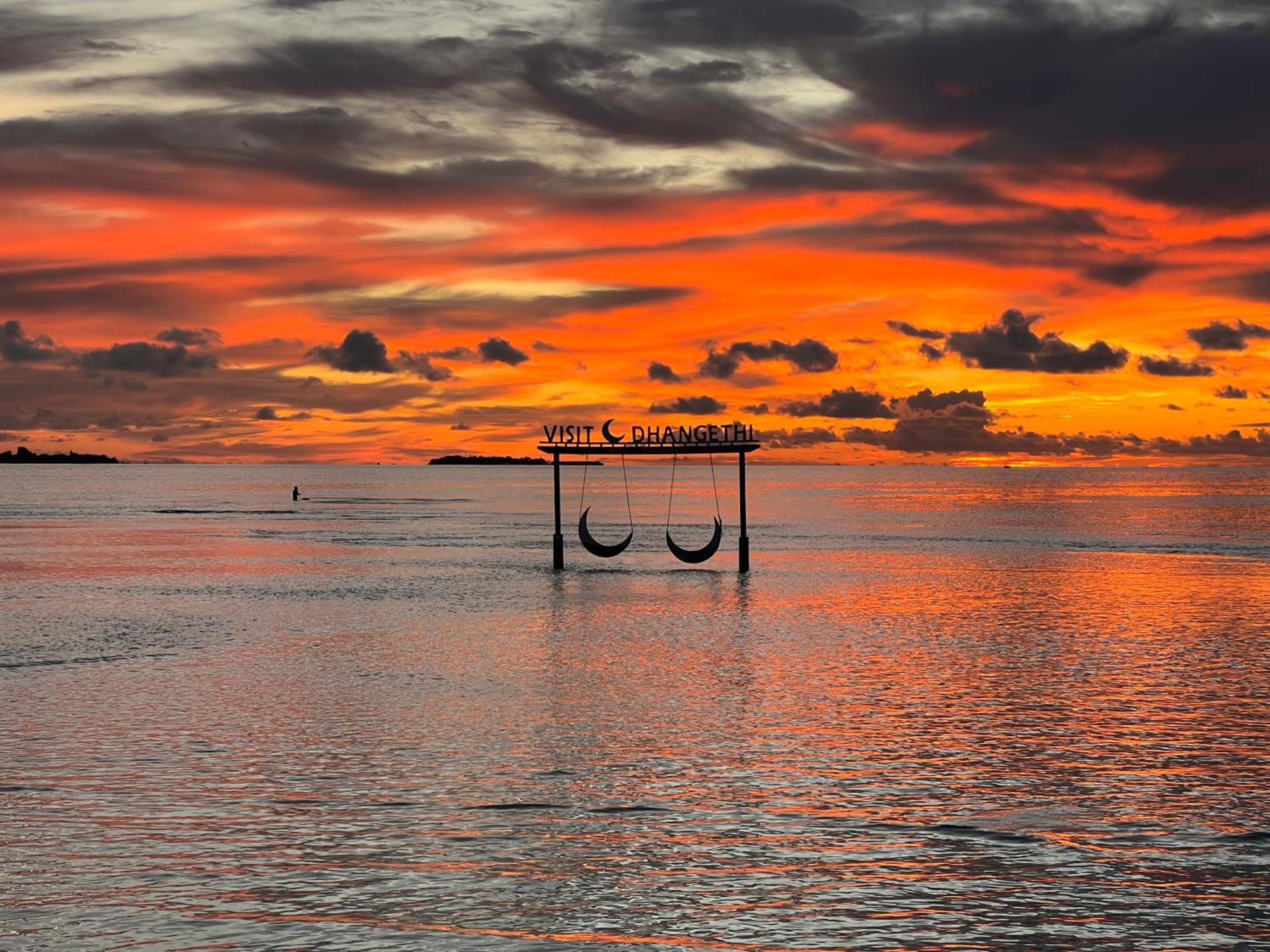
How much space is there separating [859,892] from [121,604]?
3653cm

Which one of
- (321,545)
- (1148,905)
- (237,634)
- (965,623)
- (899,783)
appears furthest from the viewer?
(321,545)

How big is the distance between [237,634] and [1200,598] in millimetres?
32650

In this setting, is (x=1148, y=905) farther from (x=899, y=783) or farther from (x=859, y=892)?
(x=899, y=783)

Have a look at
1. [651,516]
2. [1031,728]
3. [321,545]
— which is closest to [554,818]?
[1031,728]

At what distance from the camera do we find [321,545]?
257 feet

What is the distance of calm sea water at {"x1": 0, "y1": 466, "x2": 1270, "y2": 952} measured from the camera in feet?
40.3

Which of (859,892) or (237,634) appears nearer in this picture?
(859,892)

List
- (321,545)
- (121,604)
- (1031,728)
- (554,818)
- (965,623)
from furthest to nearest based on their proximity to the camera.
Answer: (321,545) < (121,604) < (965,623) < (1031,728) < (554,818)

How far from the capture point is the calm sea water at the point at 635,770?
12.3 m

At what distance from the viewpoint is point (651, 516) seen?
12938 cm

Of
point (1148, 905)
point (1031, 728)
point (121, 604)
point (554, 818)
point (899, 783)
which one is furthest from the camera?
point (121, 604)

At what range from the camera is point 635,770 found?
18.5 meters

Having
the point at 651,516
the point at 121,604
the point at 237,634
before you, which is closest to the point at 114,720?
the point at 237,634

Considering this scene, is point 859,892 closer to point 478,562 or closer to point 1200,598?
point 1200,598
